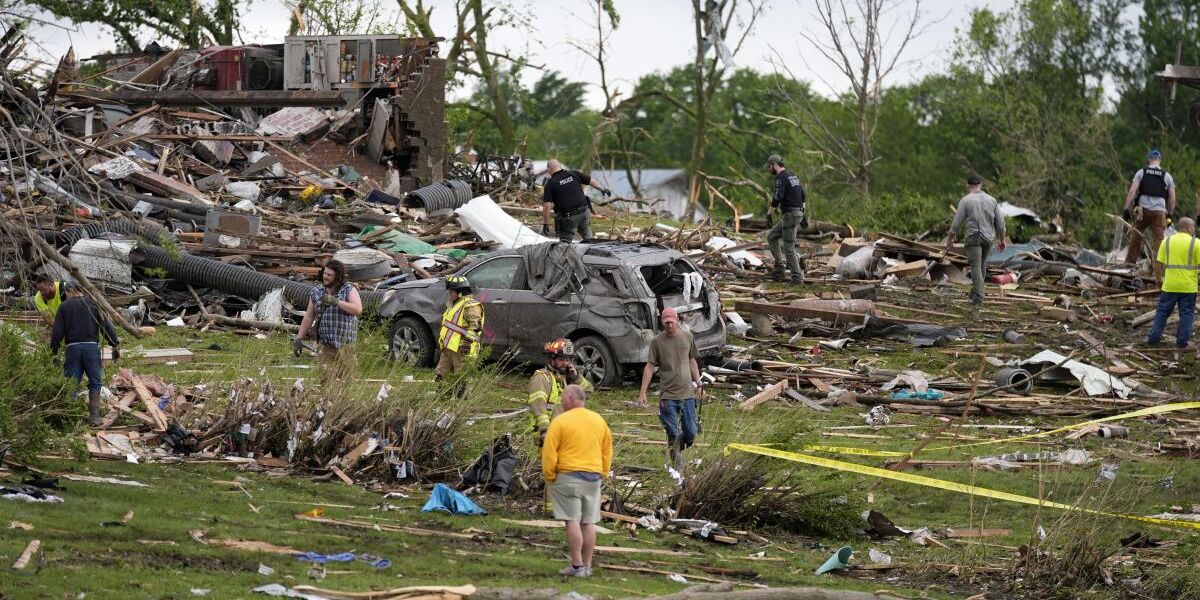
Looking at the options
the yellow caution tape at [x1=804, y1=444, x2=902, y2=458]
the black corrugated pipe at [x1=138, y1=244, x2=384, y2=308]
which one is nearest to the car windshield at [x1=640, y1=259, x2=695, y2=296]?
the yellow caution tape at [x1=804, y1=444, x2=902, y2=458]

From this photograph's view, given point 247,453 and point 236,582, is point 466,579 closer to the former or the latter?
point 236,582

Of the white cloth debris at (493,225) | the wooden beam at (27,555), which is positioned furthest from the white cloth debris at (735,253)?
Result: the wooden beam at (27,555)

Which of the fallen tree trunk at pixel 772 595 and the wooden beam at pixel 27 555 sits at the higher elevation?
the wooden beam at pixel 27 555

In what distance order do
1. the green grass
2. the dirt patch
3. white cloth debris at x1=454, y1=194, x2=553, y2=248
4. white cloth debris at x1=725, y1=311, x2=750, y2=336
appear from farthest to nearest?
1. white cloth debris at x1=454, y1=194, x2=553, y2=248
2. white cloth debris at x1=725, y1=311, x2=750, y2=336
3. the green grass
4. the dirt patch

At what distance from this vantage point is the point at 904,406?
16844 mm

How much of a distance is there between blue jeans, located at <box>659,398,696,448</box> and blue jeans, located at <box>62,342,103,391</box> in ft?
17.5

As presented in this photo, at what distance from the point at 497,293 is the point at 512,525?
266 inches

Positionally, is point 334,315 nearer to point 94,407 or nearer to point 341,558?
point 94,407

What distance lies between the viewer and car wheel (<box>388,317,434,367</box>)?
60.3 feet

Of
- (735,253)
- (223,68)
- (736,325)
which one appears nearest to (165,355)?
(736,325)

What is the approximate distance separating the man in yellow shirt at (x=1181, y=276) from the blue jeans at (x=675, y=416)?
8.95m

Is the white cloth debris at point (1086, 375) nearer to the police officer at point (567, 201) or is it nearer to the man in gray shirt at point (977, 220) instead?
the man in gray shirt at point (977, 220)

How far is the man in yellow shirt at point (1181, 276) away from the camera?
19.2 m

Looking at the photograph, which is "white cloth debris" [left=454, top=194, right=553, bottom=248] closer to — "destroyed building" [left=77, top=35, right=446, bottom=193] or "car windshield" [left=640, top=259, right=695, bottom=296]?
"destroyed building" [left=77, top=35, right=446, bottom=193]
